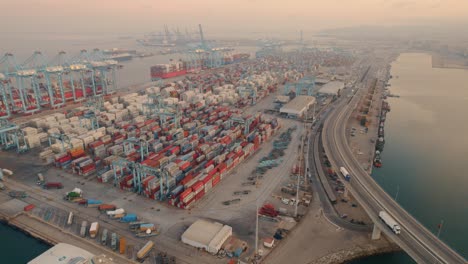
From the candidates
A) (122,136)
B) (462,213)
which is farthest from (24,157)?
(462,213)

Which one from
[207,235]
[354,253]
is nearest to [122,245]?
[207,235]

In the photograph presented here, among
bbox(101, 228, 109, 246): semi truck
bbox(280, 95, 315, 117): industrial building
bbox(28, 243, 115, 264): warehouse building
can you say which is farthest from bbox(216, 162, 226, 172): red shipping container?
bbox(280, 95, 315, 117): industrial building

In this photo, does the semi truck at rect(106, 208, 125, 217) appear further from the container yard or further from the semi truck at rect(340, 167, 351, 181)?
the semi truck at rect(340, 167, 351, 181)

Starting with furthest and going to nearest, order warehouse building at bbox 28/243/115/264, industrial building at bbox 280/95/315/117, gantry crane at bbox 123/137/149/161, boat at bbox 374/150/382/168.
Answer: industrial building at bbox 280/95/315/117 → boat at bbox 374/150/382/168 → gantry crane at bbox 123/137/149/161 → warehouse building at bbox 28/243/115/264

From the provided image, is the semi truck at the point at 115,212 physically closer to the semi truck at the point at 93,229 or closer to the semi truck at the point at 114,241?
the semi truck at the point at 93,229

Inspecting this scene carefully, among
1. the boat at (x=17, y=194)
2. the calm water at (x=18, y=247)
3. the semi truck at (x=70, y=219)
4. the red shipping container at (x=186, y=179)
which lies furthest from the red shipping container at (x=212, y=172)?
the boat at (x=17, y=194)

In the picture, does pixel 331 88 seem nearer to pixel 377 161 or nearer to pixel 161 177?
pixel 377 161

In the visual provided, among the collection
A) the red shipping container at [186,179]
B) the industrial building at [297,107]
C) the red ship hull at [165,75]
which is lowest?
the red shipping container at [186,179]

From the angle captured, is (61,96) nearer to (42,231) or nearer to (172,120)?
(172,120)
